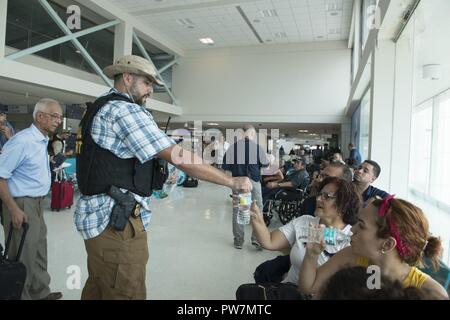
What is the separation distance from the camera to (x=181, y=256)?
3521 millimetres

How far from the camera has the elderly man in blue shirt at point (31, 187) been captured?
6.83ft

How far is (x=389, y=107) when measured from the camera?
339cm

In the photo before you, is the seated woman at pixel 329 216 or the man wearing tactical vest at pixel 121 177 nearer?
the man wearing tactical vest at pixel 121 177

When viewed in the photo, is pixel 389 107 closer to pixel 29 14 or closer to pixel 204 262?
pixel 204 262

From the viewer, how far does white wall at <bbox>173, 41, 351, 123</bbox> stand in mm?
11156

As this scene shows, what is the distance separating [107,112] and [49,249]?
9.67 ft

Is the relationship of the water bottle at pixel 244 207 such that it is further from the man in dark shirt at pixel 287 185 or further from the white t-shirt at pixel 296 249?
the man in dark shirt at pixel 287 185

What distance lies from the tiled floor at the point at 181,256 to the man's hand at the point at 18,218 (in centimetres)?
74

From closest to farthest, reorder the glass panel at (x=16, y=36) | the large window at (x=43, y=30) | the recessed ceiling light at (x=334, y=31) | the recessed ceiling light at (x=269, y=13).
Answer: the glass panel at (x=16, y=36), the large window at (x=43, y=30), the recessed ceiling light at (x=269, y=13), the recessed ceiling light at (x=334, y=31)

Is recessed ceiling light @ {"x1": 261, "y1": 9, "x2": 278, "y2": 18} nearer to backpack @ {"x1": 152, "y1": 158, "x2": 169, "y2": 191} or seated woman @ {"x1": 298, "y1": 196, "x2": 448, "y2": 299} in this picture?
backpack @ {"x1": 152, "y1": 158, "x2": 169, "y2": 191}

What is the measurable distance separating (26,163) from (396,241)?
2216 millimetres

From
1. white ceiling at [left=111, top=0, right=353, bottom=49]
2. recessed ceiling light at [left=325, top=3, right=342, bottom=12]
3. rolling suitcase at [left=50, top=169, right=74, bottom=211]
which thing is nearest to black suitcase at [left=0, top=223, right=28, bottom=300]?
rolling suitcase at [left=50, top=169, right=74, bottom=211]

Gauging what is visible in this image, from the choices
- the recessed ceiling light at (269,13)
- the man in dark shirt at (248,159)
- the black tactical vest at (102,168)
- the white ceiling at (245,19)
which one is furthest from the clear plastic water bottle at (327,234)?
the recessed ceiling light at (269,13)

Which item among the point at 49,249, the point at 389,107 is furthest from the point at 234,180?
the point at 49,249
